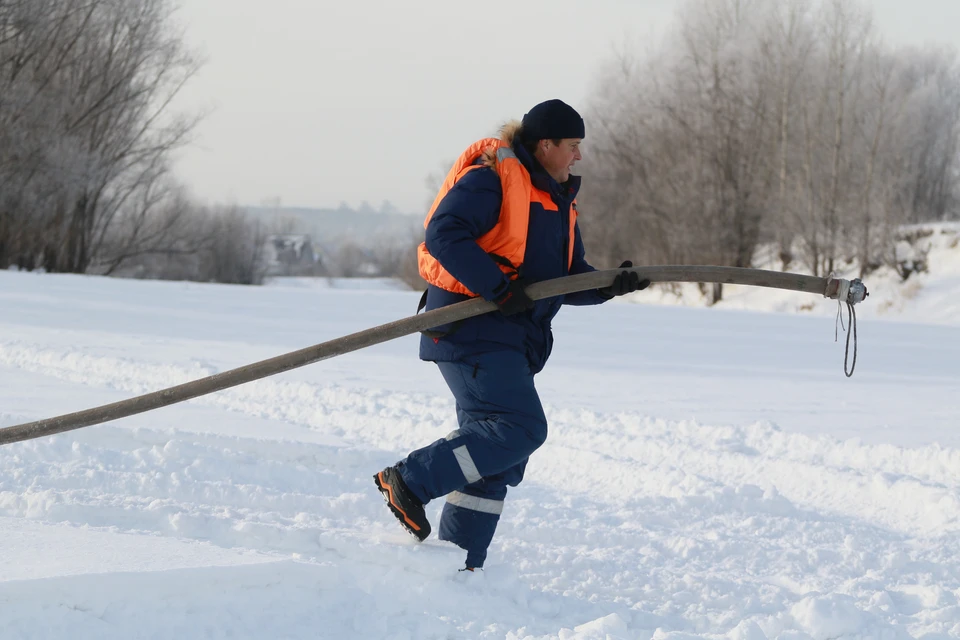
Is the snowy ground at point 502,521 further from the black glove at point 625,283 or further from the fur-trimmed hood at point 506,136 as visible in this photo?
the fur-trimmed hood at point 506,136

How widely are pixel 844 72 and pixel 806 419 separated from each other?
80.7 feet

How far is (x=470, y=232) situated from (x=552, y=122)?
1.62 ft

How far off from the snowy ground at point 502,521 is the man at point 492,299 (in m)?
0.22

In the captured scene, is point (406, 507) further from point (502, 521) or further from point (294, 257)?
point (294, 257)

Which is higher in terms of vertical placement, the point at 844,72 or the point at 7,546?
the point at 844,72

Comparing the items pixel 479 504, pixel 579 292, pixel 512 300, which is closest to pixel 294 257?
pixel 579 292

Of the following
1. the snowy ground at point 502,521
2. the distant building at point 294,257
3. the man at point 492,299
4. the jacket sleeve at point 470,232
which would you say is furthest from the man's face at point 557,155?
the distant building at point 294,257

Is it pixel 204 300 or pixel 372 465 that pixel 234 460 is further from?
pixel 204 300

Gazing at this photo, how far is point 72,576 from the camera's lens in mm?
2656

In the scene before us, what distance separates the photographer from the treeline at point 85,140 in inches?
965

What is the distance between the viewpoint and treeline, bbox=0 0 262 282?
24.5 metres

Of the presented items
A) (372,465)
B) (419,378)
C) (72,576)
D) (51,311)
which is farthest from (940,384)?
(51,311)

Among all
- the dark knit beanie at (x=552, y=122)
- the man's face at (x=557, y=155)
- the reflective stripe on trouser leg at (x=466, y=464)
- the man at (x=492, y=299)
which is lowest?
the reflective stripe on trouser leg at (x=466, y=464)

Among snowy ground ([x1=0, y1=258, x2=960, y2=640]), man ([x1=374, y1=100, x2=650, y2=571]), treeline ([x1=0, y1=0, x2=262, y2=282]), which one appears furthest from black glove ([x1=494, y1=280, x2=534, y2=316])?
treeline ([x1=0, y1=0, x2=262, y2=282])
